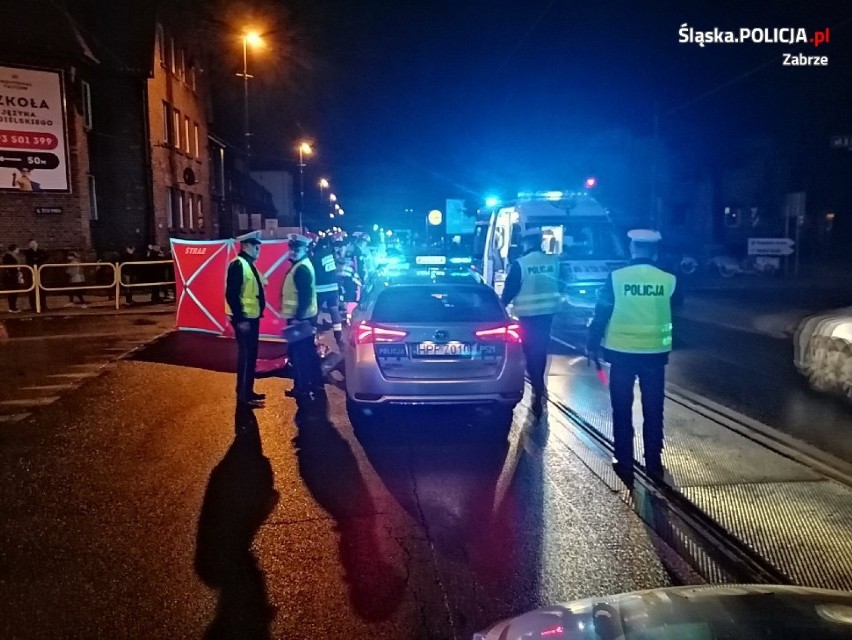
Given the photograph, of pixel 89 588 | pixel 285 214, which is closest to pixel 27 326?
pixel 89 588

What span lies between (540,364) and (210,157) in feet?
111

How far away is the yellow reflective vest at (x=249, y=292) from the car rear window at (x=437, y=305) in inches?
59.6

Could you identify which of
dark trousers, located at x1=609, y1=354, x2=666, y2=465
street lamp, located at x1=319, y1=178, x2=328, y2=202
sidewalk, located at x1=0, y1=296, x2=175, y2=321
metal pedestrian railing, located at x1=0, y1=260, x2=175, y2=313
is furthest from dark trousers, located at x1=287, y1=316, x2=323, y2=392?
street lamp, located at x1=319, y1=178, x2=328, y2=202

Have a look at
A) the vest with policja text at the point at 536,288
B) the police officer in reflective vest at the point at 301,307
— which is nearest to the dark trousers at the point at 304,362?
the police officer in reflective vest at the point at 301,307

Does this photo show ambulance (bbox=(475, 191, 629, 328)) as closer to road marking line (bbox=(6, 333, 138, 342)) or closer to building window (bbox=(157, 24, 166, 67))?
road marking line (bbox=(6, 333, 138, 342))

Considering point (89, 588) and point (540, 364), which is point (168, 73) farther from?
point (89, 588)

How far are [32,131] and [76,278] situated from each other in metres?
5.29

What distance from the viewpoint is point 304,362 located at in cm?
890

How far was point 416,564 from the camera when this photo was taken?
4.45 metres

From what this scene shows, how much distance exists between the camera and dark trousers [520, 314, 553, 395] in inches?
327

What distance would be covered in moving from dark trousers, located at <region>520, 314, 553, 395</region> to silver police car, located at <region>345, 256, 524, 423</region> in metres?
1.06

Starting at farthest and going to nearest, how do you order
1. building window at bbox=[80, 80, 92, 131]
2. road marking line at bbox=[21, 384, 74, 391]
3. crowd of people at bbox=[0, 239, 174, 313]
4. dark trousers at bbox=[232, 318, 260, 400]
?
building window at bbox=[80, 80, 92, 131]
crowd of people at bbox=[0, 239, 174, 313]
road marking line at bbox=[21, 384, 74, 391]
dark trousers at bbox=[232, 318, 260, 400]

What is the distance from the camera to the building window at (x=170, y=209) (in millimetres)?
29878

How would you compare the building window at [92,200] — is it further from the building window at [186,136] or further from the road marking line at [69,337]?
the road marking line at [69,337]
